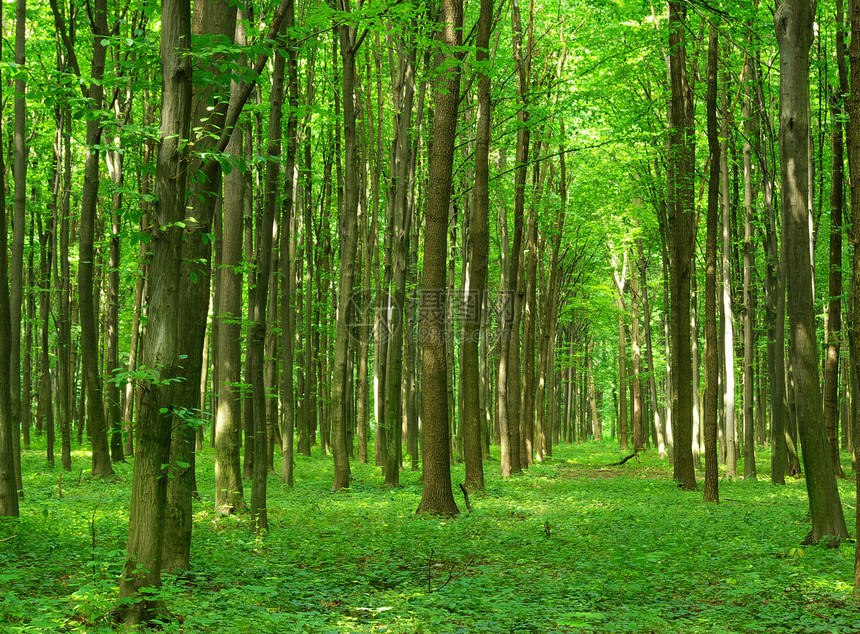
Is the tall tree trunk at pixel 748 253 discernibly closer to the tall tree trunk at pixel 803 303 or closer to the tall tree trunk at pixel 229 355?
the tall tree trunk at pixel 803 303

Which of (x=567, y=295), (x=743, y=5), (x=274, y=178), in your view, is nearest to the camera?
(x=274, y=178)

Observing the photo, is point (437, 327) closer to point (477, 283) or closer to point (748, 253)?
point (477, 283)

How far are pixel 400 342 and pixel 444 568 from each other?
24.2ft

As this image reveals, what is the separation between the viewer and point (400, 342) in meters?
14.6

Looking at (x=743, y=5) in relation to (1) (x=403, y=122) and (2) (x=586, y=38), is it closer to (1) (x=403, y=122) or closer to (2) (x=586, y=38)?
(2) (x=586, y=38)

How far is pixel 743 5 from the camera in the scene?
11914 millimetres

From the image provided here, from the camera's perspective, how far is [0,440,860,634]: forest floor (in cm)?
537

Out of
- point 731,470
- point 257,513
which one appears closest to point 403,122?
point 257,513

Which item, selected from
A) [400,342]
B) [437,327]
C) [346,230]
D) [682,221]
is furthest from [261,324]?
[682,221]

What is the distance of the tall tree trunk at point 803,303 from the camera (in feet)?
28.0

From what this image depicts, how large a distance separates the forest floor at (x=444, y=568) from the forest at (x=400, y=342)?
5 cm

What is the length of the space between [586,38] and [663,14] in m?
1.90

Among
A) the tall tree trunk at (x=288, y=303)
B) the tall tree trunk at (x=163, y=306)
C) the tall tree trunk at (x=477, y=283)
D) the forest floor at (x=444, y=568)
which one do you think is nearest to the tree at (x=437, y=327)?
the forest floor at (x=444, y=568)

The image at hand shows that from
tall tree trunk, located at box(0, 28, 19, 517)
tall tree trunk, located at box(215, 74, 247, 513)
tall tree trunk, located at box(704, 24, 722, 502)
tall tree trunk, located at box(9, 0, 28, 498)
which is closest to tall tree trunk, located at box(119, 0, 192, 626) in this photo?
tall tree trunk, located at box(0, 28, 19, 517)
